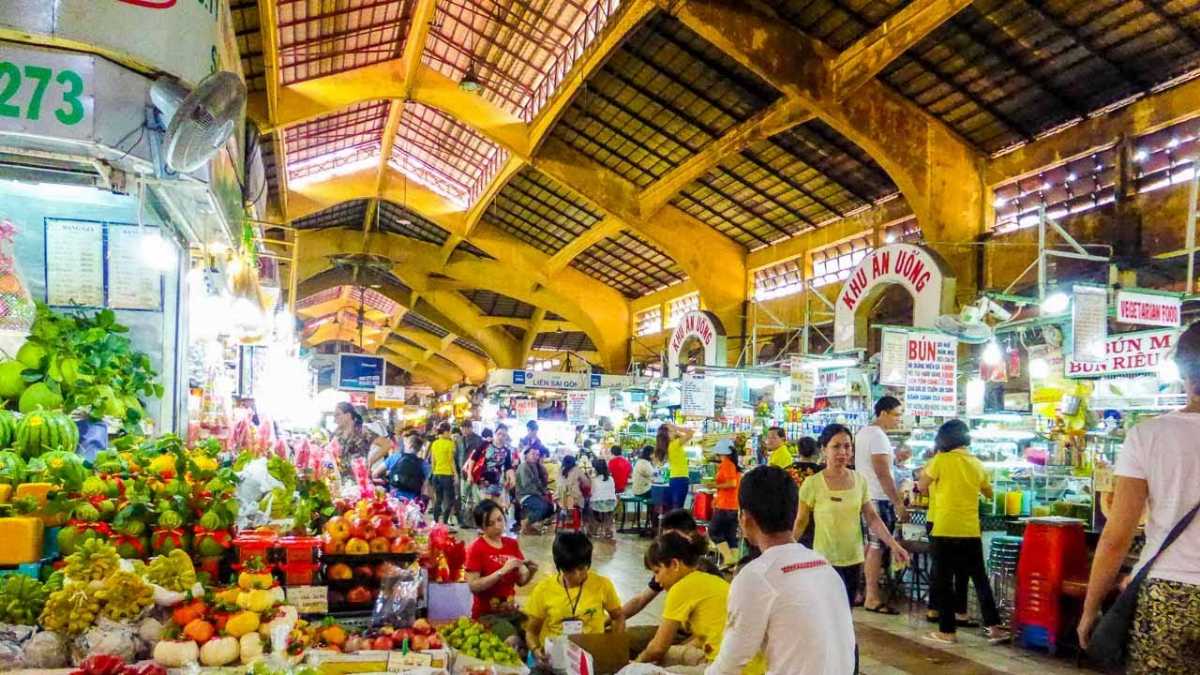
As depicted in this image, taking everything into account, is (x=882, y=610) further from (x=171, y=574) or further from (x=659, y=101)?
(x=659, y=101)

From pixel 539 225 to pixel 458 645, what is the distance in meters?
18.4

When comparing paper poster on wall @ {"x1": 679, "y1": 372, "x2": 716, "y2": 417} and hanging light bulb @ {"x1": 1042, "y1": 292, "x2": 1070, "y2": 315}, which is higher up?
hanging light bulb @ {"x1": 1042, "y1": 292, "x2": 1070, "y2": 315}

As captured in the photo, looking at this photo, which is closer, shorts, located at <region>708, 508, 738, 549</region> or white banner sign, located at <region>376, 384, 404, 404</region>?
shorts, located at <region>708, 508, 738, 549</region>

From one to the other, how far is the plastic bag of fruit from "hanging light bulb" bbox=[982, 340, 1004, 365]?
26.4ft

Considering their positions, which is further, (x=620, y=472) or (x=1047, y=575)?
(x=620, y=472)

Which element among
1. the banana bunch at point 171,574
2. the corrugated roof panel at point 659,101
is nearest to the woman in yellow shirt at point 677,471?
the corrugated roof panel at point 659,101

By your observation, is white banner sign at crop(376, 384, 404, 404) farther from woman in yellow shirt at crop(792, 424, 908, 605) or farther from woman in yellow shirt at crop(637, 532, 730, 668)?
woman in yellow shirt at crop(637, 532, 730, 668)

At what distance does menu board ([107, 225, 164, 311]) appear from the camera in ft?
21.9

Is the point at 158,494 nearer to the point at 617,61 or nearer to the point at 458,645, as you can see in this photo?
the point at 458,645

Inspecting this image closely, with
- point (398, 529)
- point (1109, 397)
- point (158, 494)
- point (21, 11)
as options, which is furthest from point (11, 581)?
point (1109, 397)

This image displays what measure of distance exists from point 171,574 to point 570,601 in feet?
6.30

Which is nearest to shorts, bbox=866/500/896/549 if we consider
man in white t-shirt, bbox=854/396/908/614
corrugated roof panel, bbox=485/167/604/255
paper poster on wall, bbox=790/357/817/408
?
man in white t-shirt, bbox=854/396/908/614

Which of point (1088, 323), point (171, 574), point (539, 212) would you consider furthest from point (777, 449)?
point (539, 212)

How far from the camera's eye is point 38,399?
5.72 metres
